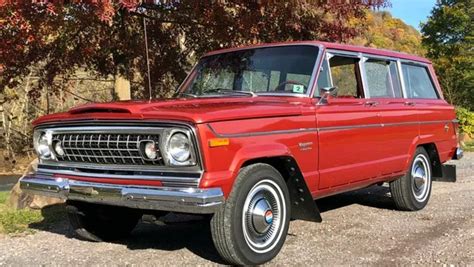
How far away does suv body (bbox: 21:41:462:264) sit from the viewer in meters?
4.20

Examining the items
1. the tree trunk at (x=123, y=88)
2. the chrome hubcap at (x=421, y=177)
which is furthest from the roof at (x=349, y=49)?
the tree trunk at (x=123, y=88)

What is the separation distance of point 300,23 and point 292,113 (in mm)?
3168

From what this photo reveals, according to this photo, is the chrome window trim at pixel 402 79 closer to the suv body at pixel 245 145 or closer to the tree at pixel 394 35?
the suv body at pixel 245 145

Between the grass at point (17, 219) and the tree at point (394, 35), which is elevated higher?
the tree at point (394, 35)

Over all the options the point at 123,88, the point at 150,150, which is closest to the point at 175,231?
the point at 150,150

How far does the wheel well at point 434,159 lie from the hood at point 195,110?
284cm

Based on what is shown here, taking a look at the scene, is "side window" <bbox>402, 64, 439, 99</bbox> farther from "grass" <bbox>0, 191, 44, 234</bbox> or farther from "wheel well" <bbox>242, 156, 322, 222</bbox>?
"grass" <bbox>0, 191, 44, 234</bbox>

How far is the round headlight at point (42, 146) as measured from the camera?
5058mm

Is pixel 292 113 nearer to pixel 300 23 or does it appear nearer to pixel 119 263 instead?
pixel 119 263

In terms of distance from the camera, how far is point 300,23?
7.77 m

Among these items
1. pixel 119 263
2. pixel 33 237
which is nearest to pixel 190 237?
pixel 119 263

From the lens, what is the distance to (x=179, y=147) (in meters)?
4.21

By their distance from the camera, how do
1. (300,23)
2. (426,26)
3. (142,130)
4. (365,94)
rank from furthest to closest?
1. (426,26)
2. (300,23)
3. (365,94)
4. (142,130)

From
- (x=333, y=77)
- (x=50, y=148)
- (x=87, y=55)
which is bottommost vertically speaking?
(x=50, y=148)
